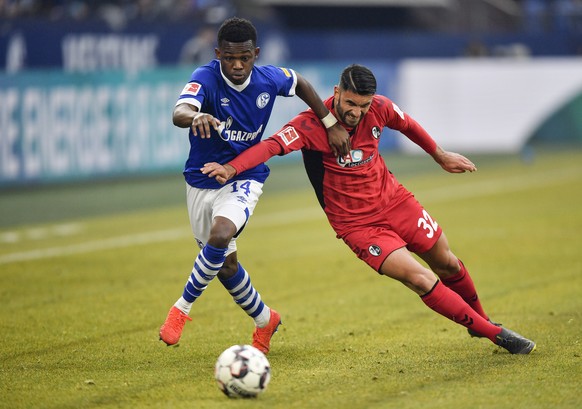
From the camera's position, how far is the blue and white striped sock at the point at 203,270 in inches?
274

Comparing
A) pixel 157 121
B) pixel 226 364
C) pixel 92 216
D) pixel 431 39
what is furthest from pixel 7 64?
pixel 226 364

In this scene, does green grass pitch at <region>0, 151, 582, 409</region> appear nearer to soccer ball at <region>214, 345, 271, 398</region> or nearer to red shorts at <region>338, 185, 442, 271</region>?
soccer ball at <region>214, 345, 271, 398</region>

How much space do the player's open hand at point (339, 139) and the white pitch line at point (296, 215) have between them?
6148mm

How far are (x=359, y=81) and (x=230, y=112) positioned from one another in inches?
38.2

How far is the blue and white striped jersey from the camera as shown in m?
7.19

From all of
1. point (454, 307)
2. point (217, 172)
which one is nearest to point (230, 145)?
point (217, 172)

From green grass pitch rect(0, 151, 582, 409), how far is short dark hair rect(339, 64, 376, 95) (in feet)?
6.00

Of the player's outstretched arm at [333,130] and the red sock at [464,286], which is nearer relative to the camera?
the player's outstretched arm at [333,130]

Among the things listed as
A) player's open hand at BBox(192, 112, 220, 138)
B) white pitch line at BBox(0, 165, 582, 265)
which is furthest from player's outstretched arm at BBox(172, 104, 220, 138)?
white pitch line at BBox(0, 165, 582, 265)

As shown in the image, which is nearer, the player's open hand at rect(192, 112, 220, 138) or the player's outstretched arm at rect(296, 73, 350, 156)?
the player's open hand at rect(192, 112, 220, 138)

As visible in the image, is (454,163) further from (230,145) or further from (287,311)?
(287,311)

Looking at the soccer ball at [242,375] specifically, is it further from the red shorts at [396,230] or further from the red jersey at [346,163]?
the red jersey at [346,163]

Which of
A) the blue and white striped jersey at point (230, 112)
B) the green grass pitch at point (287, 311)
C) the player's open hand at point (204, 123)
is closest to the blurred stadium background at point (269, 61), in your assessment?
the green grass pitch at point (287, 311)

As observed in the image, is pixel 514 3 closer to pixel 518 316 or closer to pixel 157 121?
pixel 157 121
